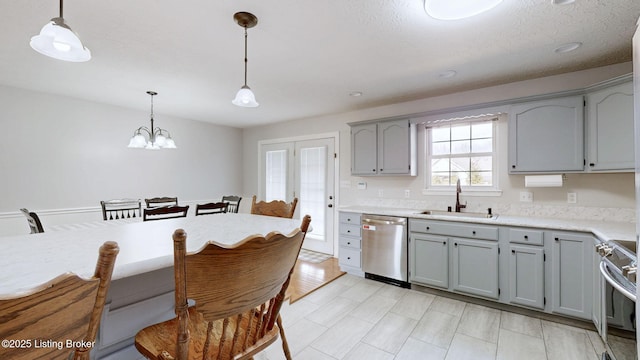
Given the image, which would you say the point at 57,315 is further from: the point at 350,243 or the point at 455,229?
the point at 350,243

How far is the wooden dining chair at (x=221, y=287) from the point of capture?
75 centimetres

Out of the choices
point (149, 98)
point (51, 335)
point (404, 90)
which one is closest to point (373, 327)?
point (51, 335)

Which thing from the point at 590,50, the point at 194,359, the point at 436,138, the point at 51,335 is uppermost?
the point at 590,50

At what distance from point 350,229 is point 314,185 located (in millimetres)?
1337

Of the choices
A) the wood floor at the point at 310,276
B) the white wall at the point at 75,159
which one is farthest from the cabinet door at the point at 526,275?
the white wall at the point at 75,159

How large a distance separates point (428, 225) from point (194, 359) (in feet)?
8.67

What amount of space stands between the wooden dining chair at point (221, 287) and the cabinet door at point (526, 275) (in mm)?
2495

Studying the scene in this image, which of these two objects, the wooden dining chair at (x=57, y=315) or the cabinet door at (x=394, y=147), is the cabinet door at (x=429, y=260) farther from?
the wooden dining chair at (x=57, y=315)

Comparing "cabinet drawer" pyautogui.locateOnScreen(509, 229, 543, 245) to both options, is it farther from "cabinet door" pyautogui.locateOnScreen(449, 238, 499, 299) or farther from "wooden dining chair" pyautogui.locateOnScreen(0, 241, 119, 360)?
"wooden dining chair" pyautogui.locateOnScreen(0, 241, 119, 360)

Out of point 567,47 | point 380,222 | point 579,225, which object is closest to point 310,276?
point 380,222

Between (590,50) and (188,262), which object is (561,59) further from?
(188,262)

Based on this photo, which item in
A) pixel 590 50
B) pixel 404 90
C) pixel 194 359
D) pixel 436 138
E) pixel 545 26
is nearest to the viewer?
pixel 194 359

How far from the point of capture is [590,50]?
7.52 ft

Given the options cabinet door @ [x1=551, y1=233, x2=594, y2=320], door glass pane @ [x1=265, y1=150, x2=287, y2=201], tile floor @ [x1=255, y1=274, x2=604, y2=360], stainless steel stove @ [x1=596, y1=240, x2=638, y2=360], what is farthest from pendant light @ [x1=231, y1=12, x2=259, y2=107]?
door glass pane @ [x1=265, y1=150, x2=287, y2=201]
